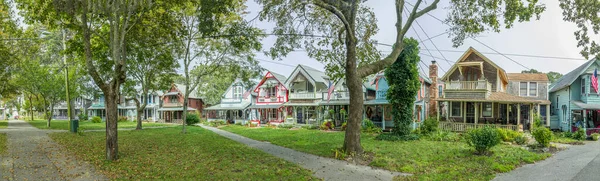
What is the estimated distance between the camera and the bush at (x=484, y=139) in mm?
11633

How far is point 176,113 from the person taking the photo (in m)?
48.1

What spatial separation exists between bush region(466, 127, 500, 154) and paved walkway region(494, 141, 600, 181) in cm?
151

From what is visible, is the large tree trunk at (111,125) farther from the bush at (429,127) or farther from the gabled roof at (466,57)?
the gabled roof at (466,57)

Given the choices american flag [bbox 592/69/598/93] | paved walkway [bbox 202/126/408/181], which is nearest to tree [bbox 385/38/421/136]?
paved walkway [bbox 202/126/408/181]

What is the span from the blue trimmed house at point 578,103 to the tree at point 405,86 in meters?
12.4

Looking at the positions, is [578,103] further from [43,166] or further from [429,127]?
[43,166]

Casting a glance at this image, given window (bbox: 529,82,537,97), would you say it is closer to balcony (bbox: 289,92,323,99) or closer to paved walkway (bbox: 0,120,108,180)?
balcony (bbox: 289,92,323,99)

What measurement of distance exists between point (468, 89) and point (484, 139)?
12363 mm

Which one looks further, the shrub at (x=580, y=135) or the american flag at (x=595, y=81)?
the american flag at (x=595, y=81)

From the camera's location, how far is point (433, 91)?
87.0 feet

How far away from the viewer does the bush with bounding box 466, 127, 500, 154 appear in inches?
458

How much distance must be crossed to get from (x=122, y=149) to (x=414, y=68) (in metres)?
16.2

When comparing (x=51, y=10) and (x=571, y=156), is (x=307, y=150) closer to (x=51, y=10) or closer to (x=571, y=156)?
(x=571, y=156)

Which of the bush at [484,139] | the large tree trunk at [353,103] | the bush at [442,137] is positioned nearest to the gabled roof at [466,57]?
the bush at [442,137]
